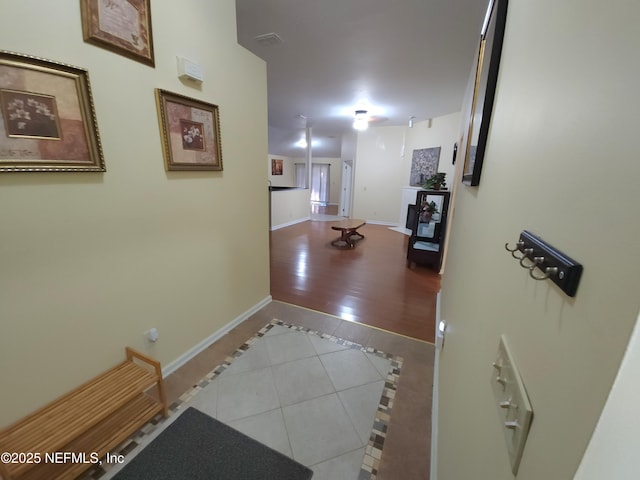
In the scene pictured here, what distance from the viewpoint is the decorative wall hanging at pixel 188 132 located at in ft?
5.32

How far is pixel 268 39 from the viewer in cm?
266

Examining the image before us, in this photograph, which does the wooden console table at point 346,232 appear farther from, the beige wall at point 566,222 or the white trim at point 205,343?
the beige wall at point 566,222

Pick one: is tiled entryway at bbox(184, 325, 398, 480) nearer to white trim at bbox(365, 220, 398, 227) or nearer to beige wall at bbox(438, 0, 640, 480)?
beige wall at bbox(438, 0, 640, 480)

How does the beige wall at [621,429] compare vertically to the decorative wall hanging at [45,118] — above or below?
below

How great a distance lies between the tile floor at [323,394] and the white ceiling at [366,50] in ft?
9.19

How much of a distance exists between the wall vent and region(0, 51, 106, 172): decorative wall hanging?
1.93m

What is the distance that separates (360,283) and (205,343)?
2.09 metres

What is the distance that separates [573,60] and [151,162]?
6.11 feet

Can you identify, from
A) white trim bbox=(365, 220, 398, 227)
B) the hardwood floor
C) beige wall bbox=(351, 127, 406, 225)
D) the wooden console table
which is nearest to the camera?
the hardwood floor

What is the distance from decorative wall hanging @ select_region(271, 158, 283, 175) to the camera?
33.6ft

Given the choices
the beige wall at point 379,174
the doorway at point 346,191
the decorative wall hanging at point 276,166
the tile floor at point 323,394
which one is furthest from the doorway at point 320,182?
the tile floor at point 323,394

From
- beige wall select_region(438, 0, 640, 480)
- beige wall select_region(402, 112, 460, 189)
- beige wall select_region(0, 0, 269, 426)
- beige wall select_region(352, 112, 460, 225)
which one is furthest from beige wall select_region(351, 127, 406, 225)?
beige wall select_region(438, 0, 640, 480)

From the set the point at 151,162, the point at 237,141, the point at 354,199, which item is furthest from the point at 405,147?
the point at 151,162

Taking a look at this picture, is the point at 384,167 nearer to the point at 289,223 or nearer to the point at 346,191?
the point at 346,191
